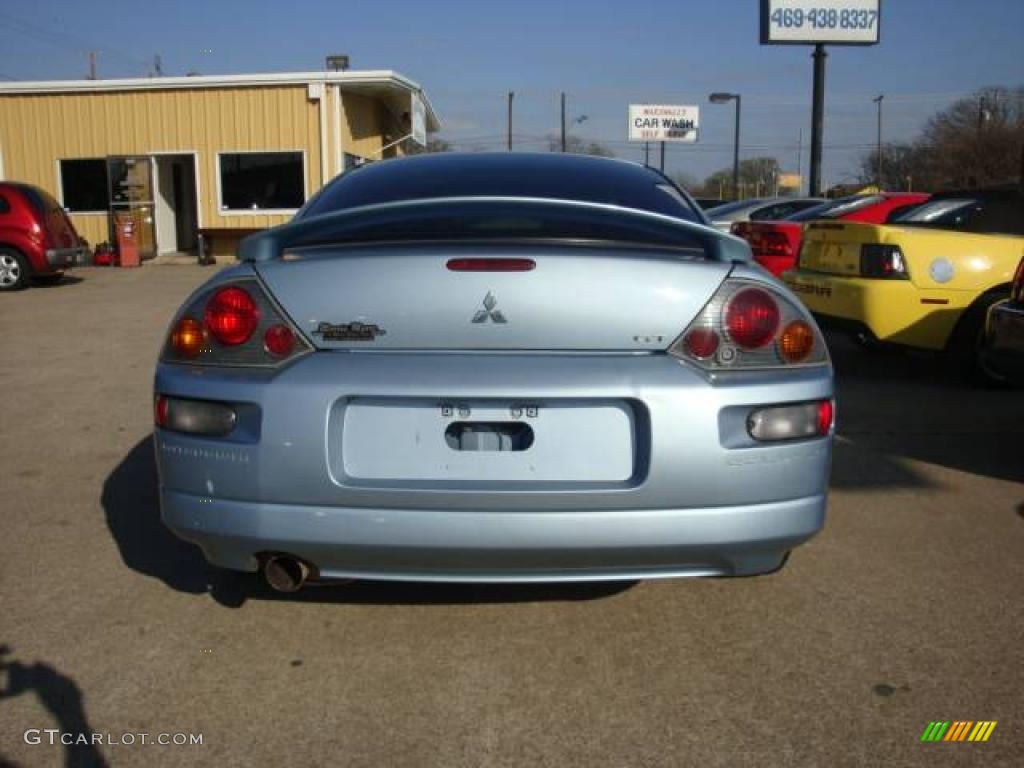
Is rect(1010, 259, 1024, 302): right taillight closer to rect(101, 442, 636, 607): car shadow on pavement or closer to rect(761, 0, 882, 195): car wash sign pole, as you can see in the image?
rect(101, 442, 636, 607): car shadow on pavement

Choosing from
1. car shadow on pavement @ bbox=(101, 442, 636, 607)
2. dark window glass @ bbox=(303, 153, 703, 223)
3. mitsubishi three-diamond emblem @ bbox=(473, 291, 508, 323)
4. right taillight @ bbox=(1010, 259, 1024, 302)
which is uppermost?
dark window glass @ bbox=(303, 153, 703, 223)

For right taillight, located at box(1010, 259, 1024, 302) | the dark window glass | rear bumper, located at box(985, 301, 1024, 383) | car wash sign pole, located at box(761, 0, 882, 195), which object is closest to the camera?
the dark window glass

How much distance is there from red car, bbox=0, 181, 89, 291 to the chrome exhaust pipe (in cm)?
1361

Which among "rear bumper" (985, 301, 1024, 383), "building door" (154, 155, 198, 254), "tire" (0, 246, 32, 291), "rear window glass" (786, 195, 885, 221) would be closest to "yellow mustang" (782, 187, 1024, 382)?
"rear bumper" (985, 301, 1024, 383)

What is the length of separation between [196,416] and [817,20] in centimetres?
2308

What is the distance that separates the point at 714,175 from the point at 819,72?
64.8 m

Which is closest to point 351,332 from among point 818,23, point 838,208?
point 838,208

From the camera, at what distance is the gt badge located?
240 centimetres

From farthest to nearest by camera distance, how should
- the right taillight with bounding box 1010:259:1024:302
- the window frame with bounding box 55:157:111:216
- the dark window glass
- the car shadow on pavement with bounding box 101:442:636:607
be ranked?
the window frame with bounding box 55:157:111:216 < the right taillight with bounding box 1010:259:1024:302 < the dark window glass < the car shadow on pavement with bounding box 101:442:636:607

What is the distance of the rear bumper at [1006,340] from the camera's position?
185 inches

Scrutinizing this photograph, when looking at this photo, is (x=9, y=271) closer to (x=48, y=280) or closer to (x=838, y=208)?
(x=48, y=280)

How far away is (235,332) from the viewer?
2477 millimetres

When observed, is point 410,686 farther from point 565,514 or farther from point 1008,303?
point 1008,303

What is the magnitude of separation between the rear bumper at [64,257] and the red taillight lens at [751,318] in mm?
14211
